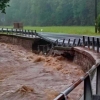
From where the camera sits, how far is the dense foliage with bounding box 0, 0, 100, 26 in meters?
105

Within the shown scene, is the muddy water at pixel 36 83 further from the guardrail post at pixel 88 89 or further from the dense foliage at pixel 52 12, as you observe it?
the dense foliage at pixel 52 12

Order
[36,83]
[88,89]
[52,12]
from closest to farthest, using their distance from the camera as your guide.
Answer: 1. [88,89]
2. [36,83]
3. [52,12]

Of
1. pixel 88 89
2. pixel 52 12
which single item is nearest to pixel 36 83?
pixel 88 89

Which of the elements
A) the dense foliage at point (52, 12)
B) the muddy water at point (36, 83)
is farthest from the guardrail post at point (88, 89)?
the dense foliage at point (52, 12)

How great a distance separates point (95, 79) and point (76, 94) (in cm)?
400

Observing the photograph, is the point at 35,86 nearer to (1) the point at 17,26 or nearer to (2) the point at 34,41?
(2) the point at 34,41

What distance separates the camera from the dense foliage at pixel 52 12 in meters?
105

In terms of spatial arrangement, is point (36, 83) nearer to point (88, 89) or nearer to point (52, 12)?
point (88, 89)

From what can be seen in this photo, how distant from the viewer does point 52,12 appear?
119000mm

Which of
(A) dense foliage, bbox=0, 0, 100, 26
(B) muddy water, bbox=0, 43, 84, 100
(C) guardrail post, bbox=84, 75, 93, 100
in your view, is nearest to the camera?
(C) guardrail post, bbox=84, 75, 93, 100

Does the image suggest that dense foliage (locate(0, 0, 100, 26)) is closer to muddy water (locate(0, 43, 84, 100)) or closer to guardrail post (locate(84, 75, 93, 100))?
muddy water (locate(0, 43, 84, 100))

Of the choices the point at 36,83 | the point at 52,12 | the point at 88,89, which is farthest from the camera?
the point at 52,12

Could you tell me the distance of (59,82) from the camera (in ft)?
52.2

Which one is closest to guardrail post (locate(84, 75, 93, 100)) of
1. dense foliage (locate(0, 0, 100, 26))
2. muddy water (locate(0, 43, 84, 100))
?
muddy water (locate(0, 43, 84, 100))
